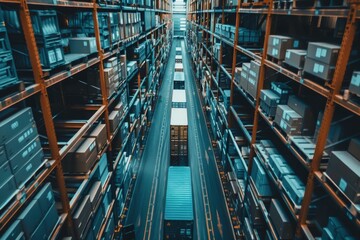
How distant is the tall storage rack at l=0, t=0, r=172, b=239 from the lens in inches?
134

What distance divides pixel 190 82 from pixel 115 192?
57.5 feet

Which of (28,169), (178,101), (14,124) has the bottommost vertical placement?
(178,101)

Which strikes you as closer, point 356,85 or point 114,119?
point 356,85

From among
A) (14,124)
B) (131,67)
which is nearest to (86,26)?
(131,67)

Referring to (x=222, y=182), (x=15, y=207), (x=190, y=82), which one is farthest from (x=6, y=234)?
(x=190, y=82)

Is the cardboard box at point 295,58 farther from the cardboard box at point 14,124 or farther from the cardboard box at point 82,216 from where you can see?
the cardboard box at point 82,216

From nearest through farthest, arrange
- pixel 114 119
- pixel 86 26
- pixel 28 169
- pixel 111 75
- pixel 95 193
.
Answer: pixel 28 169 < pixel 95 193 < pixel 86 26 < pixel 111 75 < pixel 114 119

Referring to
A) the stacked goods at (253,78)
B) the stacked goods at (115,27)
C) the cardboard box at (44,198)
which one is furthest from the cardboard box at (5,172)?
the stacked goods at (253,78)

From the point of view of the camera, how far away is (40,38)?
12.8ft

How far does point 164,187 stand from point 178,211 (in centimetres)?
289

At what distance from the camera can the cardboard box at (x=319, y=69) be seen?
3.68 m

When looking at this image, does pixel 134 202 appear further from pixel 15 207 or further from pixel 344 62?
pixel 344 62

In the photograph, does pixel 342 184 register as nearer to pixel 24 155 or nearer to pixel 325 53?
pixel 325 53

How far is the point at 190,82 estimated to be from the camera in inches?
941
